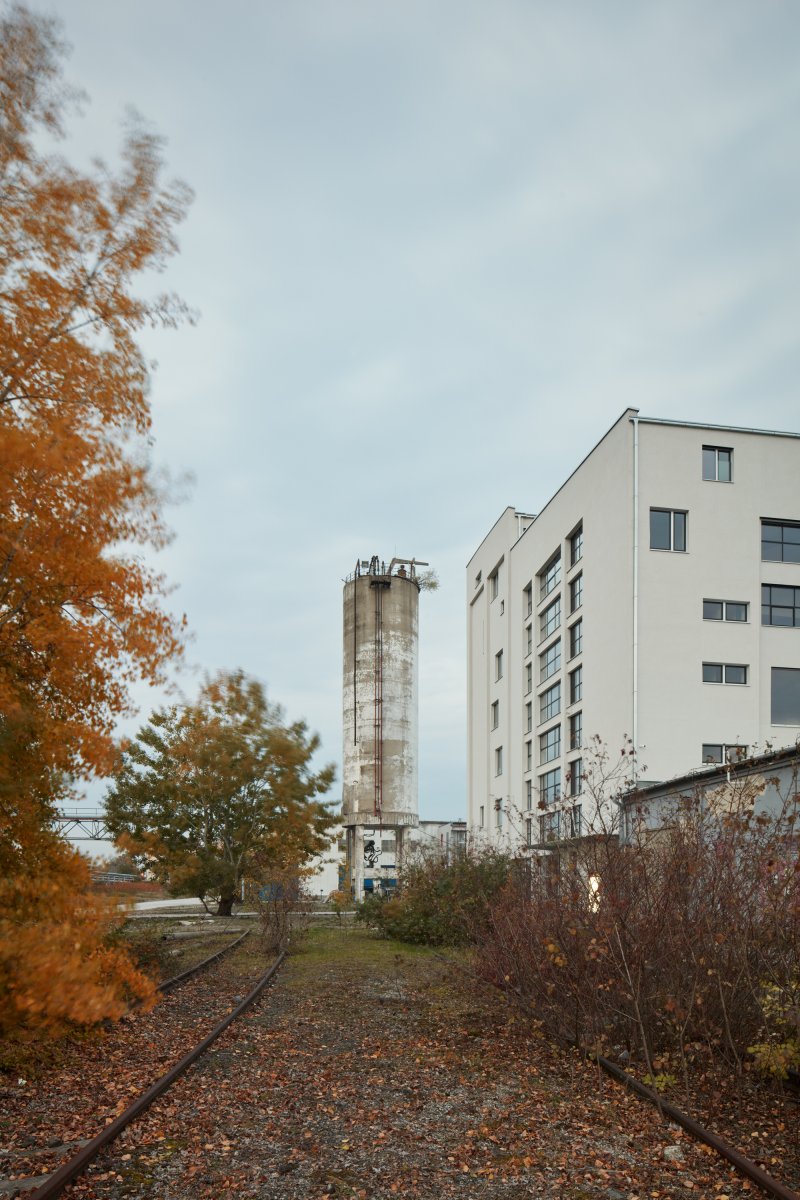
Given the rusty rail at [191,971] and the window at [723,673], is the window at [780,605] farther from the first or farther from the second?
the rusty rail at [191,971]

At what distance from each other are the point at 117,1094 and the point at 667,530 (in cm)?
2854

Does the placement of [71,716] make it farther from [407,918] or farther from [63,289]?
[407,918]

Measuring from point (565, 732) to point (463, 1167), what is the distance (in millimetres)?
33032

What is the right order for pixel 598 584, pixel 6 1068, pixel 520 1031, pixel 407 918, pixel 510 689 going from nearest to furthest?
pixel 6 1068
pixel 520 1031
pixel 407 918
pixel 598 584
pixel 510 689

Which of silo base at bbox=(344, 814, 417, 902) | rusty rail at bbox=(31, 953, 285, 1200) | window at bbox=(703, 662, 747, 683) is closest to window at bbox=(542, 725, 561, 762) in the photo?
silo base at bbox=(344, 814, 417, 902)

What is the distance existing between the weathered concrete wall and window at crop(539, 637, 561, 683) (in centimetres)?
838

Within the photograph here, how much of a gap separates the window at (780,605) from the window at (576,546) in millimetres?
7537

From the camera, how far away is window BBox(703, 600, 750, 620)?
3341 centimetres

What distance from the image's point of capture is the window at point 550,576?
4231 cm

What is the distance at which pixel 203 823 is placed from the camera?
3216 centimetres

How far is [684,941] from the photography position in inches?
379

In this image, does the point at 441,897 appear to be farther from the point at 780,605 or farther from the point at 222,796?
the point at 780,605

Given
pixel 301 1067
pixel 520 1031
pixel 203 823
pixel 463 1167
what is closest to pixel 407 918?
pixel 203 823

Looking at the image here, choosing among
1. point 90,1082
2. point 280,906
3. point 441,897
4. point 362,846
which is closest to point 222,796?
point 280,906
